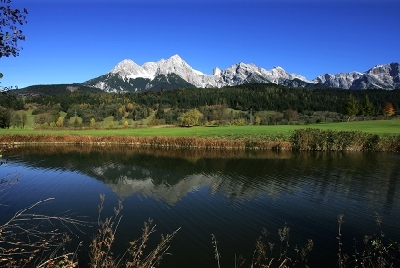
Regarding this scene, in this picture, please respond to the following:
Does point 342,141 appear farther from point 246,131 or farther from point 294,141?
point 246,131

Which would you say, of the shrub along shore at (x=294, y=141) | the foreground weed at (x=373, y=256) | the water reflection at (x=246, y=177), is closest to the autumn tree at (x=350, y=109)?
the shrub along shore at (x=294, y=141)

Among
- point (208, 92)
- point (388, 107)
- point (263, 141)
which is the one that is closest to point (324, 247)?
→ point (263, 141)

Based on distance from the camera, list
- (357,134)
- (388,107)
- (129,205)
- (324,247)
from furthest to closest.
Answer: (388,107), (357,134), (129,205), (324,247)

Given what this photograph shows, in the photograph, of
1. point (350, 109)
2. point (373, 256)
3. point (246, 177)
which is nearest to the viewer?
point (373, 256)

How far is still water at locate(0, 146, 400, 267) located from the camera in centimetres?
1207

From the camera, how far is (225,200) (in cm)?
1812

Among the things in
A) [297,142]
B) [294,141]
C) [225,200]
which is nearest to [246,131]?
[294,141]

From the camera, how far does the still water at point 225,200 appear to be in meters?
12.1

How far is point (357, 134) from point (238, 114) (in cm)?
8358

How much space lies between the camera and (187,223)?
548 inches

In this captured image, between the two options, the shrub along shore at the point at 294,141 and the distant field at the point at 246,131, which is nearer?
the shrub along shore at the point at 294,141

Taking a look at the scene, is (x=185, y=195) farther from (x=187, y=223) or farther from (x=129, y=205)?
(x=187, y=223)

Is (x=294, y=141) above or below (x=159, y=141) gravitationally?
above

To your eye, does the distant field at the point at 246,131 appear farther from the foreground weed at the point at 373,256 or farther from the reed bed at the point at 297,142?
the foreground weed at the point at 373,256
